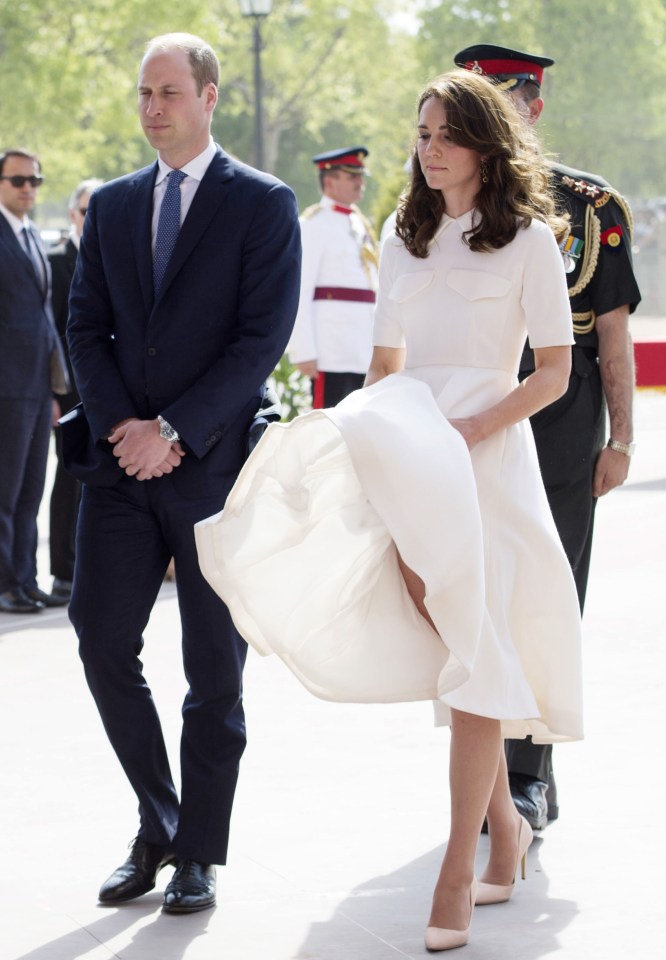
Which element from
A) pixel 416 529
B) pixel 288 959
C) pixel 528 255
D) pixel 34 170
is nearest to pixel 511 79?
pixel 528 255

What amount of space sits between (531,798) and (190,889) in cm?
105

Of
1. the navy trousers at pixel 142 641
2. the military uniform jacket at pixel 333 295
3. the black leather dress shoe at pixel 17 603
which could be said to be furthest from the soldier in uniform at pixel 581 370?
the military uniform jacket at pixel 333 295

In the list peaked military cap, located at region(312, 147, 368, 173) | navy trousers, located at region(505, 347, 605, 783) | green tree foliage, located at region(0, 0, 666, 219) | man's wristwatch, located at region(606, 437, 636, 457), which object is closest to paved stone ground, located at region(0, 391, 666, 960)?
navy trousers, located at region(505, 347, 605, 783)

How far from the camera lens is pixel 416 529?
340 centimetres

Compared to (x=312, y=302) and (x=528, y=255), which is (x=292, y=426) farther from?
(x=312, y=302)

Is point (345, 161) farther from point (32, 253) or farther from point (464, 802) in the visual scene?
point (464, 802)

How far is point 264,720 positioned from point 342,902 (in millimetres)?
1683

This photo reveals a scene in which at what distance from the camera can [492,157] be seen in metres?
3.69

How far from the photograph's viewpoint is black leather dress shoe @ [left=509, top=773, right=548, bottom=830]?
442cm

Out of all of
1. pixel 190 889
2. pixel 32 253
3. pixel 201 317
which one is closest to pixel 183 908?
pixel 190 889

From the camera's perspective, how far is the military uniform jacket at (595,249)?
452 cm

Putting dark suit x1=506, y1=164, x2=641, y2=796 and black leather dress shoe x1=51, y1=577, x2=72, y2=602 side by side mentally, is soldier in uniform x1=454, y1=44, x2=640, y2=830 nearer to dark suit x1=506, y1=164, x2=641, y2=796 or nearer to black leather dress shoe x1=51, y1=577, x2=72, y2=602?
dark suit x1=506, y1=164, x2=641, y2=796

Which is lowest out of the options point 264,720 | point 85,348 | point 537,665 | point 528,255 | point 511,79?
point 264,720

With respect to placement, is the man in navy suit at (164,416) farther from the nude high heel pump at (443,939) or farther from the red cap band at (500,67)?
the red cap band at (500,67)
